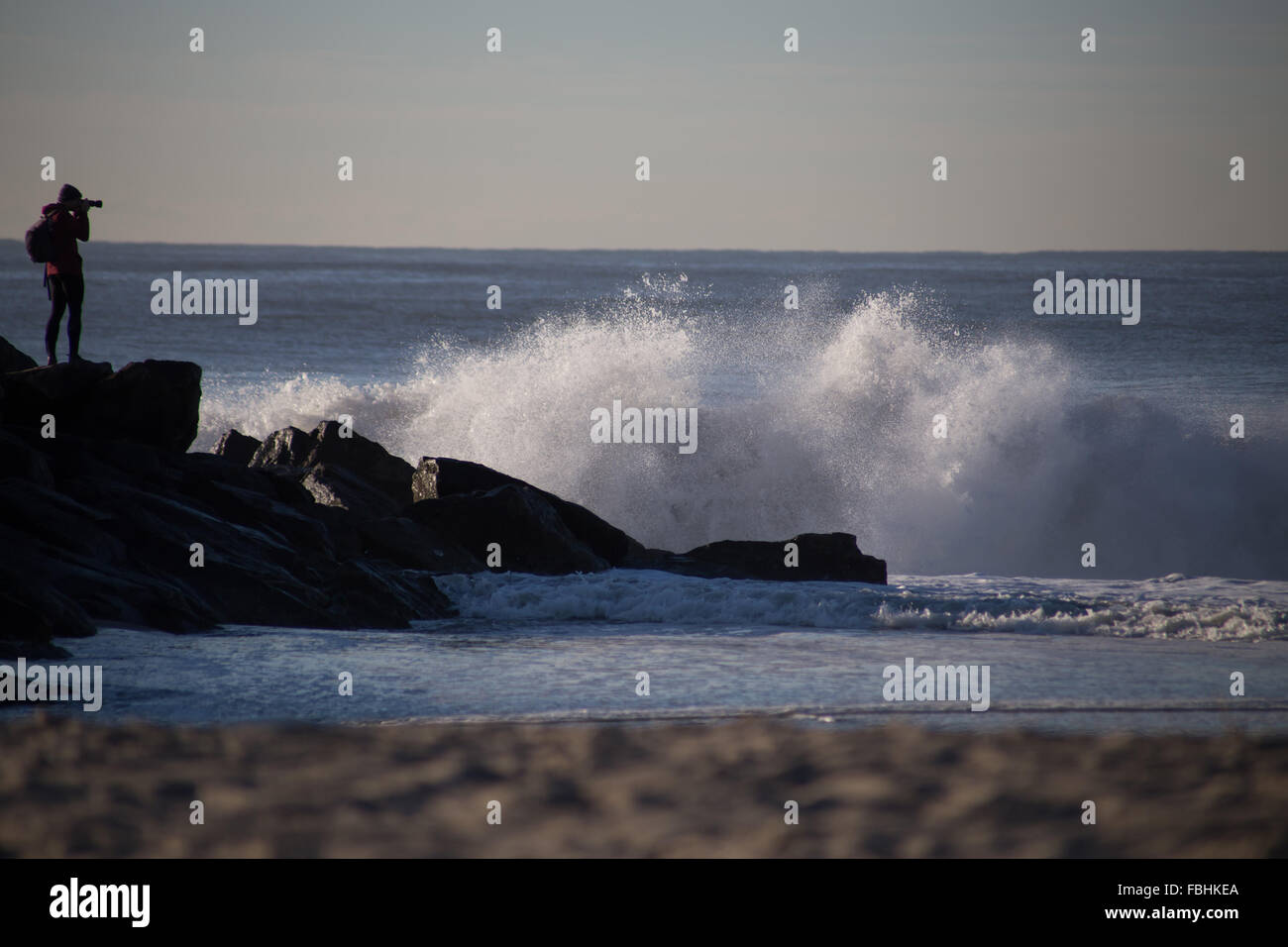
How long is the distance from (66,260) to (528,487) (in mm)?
4379

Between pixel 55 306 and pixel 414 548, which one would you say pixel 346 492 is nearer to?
pixel 414 548

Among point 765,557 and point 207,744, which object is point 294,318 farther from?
point 207,744

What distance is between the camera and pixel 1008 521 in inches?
564

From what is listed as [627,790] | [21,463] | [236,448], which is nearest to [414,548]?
[21,463]

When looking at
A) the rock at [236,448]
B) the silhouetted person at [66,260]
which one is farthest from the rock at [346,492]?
the silhouetted person at [66,260]

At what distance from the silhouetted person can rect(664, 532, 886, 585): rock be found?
5.59 metres

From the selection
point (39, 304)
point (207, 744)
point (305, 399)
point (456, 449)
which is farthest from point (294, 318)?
point (207, 744)

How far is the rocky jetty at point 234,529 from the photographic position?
24.1ft

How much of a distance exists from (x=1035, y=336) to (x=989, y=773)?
32371 millimetres

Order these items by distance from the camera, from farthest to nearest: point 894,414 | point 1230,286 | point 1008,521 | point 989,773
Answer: point 1230,286 < point 894,414 < point 1008,521 < point 989,773

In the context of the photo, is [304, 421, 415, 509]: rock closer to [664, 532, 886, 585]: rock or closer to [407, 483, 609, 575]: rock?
[407, 483, 609, 575]: rock

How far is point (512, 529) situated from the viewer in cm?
998

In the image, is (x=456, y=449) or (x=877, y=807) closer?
(x=877, y=807)
